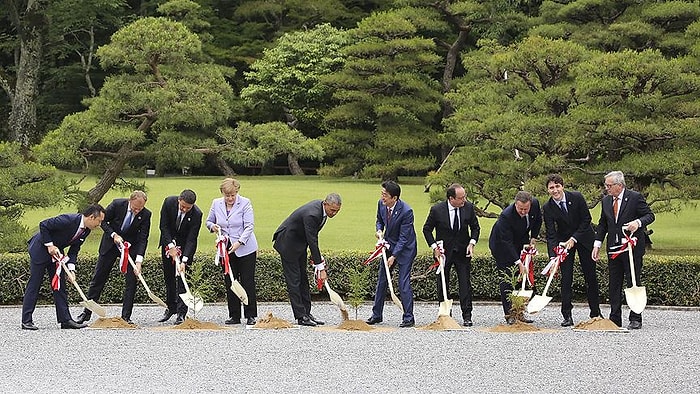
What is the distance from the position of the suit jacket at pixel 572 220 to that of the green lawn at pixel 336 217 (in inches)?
153

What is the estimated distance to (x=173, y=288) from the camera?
36.1 feet

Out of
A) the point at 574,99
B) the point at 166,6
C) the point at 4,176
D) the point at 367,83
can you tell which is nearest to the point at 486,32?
the point at 367,83

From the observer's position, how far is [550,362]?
8211 millimetres

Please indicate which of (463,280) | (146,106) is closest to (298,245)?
(463,280)

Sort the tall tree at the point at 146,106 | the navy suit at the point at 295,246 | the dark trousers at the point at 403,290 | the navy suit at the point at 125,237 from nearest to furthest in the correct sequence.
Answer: the navy suit at the point at 295,246 → the dark trousers at the point at 403,290 → the navy suit at the point at 125,237 → the tall tree at the point at 146,106

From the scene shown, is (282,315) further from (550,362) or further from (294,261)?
(550,362)

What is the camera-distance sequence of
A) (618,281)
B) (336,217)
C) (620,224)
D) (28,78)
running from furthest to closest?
(28,78)
(336,217)
(618,281)
(620,224)

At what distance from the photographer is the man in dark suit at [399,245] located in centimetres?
1062

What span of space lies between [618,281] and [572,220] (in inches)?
30.0

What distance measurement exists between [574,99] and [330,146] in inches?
648

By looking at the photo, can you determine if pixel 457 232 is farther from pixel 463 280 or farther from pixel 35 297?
pixel 35 297

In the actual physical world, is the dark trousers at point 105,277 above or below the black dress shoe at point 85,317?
above

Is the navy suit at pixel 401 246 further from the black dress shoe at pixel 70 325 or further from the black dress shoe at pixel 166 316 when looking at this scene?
the black dress shoe at pixel 70 325

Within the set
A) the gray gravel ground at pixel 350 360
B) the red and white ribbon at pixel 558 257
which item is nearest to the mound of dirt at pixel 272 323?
the gray gravel ground at pixel 350 360
